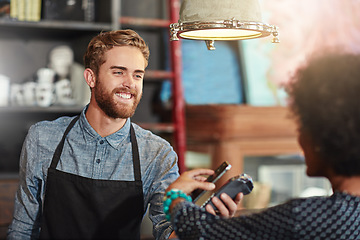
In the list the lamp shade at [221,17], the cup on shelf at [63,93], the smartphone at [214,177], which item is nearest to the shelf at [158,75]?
the cup on shelf at [63,93]

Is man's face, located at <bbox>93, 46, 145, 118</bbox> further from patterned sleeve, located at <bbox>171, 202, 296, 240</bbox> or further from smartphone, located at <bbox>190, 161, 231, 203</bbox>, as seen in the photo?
patterned sleeve, located at <bbox>171, 202, 296, 240</bbox>

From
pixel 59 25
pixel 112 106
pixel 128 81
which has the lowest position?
pixel 112 106

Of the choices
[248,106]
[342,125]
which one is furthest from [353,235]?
[248,106]

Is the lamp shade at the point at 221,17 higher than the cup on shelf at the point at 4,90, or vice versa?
the lamp shade at the point at 221,17

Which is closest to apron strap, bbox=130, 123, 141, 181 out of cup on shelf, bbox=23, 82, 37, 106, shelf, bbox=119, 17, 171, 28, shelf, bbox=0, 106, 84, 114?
shelf, bbox=0, 106, 84, 114

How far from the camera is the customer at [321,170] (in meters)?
1.42

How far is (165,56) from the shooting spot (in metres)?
4.07

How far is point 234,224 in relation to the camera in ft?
4.80

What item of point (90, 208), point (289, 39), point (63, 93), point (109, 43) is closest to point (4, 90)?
point (63, 93)

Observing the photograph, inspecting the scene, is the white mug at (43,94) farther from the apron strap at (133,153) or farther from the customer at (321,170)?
the customer at (321,170)

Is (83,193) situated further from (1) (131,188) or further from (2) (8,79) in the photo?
(2) (8,79)

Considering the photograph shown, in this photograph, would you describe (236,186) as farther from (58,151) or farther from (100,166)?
(58,151)

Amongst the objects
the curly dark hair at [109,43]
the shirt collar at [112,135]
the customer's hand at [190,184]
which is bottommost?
the customer's hand at [190,184]

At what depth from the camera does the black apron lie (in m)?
1.86
